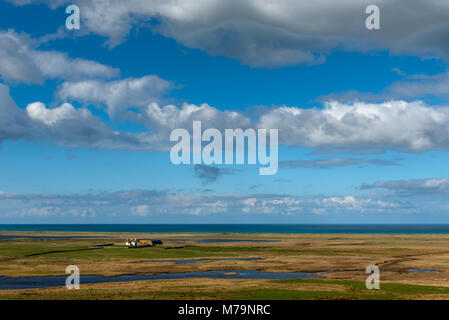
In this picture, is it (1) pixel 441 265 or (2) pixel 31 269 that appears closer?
(2) pixel 31 269

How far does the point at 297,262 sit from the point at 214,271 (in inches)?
879

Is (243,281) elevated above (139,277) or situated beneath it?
elevated above

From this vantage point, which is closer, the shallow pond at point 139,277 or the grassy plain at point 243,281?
the grassy plain at point 243,281

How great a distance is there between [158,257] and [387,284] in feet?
188

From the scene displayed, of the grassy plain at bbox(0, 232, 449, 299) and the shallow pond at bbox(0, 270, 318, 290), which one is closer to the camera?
the grassy plain at bbox(0, 232, 449, 299)

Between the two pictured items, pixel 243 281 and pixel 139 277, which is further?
pixel 139 277

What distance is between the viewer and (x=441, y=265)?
3479 inches
